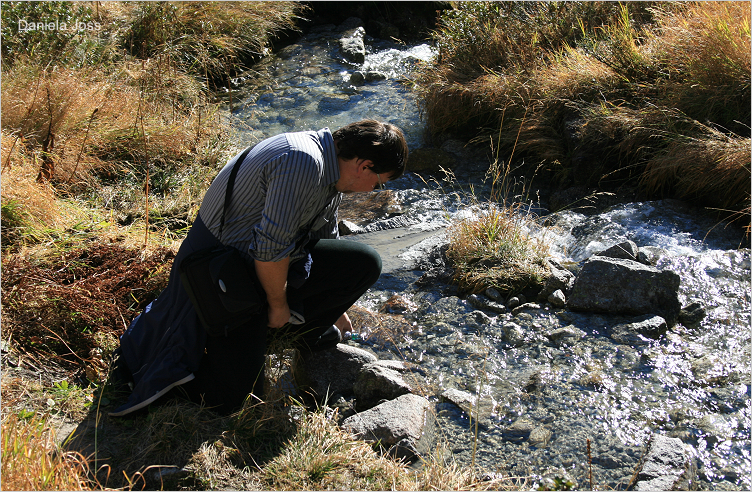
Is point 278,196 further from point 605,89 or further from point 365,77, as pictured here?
point 365,77

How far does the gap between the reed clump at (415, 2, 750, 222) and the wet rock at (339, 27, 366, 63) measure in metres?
2.03

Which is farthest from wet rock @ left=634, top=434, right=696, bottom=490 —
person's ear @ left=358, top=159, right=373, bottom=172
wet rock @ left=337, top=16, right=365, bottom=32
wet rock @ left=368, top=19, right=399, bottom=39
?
wet rock @ left=337, top=16, right=365, bottom=32

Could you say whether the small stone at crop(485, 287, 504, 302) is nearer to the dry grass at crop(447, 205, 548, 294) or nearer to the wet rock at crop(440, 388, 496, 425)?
the dry grass at crop(447, 205, 548, 294)

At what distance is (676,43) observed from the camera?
19.8 ft

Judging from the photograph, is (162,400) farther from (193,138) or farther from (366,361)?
(193,138)

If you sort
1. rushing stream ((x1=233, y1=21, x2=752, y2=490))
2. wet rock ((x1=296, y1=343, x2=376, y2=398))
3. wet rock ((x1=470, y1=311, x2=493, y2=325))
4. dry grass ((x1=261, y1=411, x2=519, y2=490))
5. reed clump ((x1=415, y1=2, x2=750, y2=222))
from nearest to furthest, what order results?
dry grass ((x1=261, y1=411, x2=519, y2=490)) → rushing stream ((x1=233, y1=21, x2=752, y2=490)) → wet rock ((x1=296, y1=343, x2=376, y2=398)) → wet rock ((x1=470, y1=311, x2=493, y2=325)) → reed clump ((x1=415, y1=2, x2=750, y2=222))

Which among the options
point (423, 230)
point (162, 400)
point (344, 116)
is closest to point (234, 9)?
point (344, 116)

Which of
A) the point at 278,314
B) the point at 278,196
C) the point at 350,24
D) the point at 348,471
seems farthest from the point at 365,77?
the point at 348,471

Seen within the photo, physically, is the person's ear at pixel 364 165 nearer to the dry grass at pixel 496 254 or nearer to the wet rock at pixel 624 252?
the dry grass at pixel 496 254

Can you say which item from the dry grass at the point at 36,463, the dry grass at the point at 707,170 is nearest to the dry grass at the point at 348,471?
the dry grass at the point at 36,463

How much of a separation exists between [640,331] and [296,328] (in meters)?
2.24

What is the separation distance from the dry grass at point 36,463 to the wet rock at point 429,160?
16.9ft

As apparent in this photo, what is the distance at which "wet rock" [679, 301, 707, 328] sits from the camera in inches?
149

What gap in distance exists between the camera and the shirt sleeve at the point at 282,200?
2.40 meters
